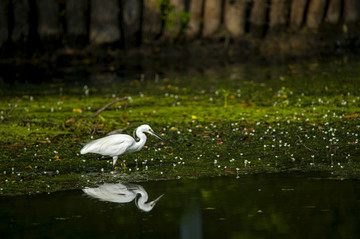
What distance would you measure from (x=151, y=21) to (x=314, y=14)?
6296 millimetres

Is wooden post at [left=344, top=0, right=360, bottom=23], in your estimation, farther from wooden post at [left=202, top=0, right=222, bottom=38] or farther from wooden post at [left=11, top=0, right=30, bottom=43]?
wooden post at [left=11, top=0, right=30, bottom=43]

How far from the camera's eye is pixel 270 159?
938 centimetres

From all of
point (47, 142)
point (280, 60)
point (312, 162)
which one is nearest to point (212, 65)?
point (280, 60)

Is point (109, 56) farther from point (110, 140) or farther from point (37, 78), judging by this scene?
point (110, 140)

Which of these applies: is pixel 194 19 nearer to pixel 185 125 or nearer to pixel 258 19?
pixel 258 19

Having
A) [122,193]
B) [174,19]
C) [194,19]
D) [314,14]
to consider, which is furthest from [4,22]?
[122,193]

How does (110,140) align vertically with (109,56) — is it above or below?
below

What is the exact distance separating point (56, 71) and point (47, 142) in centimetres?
1126

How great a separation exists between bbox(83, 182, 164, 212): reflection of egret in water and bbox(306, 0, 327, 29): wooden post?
19990 millimetres

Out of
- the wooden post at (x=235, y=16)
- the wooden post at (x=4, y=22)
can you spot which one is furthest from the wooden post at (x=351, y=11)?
the wooden post at (x=4, y=22)

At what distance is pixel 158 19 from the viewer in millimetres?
25281

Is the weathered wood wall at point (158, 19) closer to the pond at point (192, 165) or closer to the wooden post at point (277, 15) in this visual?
the wooden post at point (277, 15)

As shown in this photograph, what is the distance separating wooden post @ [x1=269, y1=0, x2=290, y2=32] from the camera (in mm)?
26578

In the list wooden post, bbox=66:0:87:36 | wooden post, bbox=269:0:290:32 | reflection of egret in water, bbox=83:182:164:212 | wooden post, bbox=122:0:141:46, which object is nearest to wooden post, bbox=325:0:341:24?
wooden post, bbox=269:0:290:32
